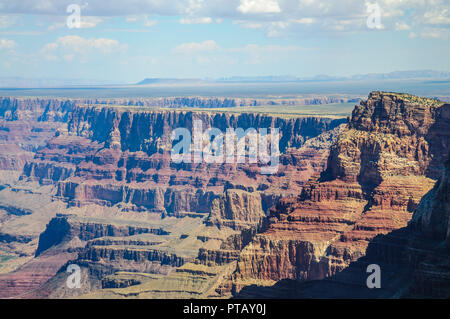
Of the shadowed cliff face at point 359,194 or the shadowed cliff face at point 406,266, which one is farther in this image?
the shadowed cliff face at point 359,194

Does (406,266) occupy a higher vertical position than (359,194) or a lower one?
lower

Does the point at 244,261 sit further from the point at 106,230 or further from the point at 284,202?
the point at 106,230

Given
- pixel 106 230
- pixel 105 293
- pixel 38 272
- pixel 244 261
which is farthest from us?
pixel 106 230

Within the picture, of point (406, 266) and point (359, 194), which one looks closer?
point (406, 266)

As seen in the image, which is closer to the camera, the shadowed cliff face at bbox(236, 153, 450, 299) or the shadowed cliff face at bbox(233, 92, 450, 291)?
the shadowed cliff face at bbox(236, 153, 450, 299)
